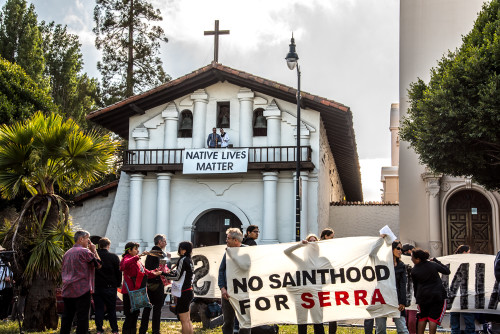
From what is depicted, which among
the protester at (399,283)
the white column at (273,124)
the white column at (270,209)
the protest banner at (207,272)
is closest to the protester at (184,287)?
the protest banner at (207,272)

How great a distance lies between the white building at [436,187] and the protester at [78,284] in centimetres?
1531

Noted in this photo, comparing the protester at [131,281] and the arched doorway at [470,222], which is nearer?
the protester at [131,281]

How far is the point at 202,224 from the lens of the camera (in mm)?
23016

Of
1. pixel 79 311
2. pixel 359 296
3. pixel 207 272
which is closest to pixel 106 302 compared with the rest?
pixel 79 311

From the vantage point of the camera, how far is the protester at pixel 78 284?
8.38 meters

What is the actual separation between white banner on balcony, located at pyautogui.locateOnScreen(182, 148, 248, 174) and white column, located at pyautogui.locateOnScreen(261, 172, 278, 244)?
1.06m

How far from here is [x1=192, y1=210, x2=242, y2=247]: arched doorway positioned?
22.8m

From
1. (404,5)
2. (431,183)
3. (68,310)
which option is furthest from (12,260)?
(404,5)

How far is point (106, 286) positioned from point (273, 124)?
13.5 m

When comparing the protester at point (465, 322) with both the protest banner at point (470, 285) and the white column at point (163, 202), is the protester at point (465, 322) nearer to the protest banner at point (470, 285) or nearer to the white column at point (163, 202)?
the protest banner at point (470, 285)

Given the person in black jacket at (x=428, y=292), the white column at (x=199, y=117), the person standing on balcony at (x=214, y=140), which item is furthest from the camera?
the white column at (x=199, y=117)

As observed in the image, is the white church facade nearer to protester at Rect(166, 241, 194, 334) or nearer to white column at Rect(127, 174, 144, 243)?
white column at Rect(127, 174, 144, 243)

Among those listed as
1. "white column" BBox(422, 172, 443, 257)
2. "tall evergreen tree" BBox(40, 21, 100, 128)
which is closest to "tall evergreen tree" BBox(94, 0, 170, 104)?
"tall evergreen tree" BBox(40, 21, 100, 128)

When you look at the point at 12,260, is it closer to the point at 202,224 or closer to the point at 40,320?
the point at 40,320
